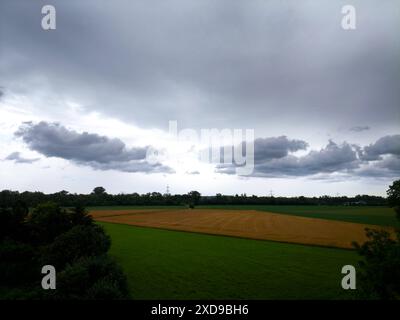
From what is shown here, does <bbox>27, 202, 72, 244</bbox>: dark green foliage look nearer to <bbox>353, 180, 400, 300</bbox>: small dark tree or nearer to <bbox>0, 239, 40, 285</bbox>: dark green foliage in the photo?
<bbox>0, 239, 40, 285</bbox>: dark green foliage

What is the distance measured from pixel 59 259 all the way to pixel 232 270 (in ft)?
52.3

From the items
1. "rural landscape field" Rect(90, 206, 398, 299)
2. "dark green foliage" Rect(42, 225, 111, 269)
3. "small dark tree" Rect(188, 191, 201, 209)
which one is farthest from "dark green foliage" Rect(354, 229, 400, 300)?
"small dark tree" Rect(188, 191, 201, 209)

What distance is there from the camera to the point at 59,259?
2252cm

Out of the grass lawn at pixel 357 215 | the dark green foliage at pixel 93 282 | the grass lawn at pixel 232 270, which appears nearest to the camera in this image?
the dark green foliage at pixel 93 282

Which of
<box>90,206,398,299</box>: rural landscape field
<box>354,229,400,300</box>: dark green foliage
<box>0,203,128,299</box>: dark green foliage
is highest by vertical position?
<box>354,229,400,300</box>: dark green foliage

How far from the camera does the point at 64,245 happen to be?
23.2 meters

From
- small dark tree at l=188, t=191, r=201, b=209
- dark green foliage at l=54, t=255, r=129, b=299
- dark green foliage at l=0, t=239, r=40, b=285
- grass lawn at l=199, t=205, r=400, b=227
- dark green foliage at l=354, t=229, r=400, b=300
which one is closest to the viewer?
dark green foliage at l=354, t=229, r=400, b=300

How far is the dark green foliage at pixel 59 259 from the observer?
15039mm

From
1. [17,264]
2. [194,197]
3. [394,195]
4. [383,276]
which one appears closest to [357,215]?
[394,195]

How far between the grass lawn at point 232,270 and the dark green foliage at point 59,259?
15.9 feet

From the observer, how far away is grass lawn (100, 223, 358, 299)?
21625 millimetres

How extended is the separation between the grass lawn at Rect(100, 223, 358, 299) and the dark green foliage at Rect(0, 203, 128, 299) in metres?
4.83

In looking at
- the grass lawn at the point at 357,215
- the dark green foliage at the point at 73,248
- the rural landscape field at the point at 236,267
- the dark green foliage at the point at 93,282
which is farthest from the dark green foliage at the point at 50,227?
the grass lawn at the point at 357,215

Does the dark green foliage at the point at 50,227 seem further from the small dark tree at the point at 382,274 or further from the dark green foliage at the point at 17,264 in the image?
the small dark tree at the point at 382,274
